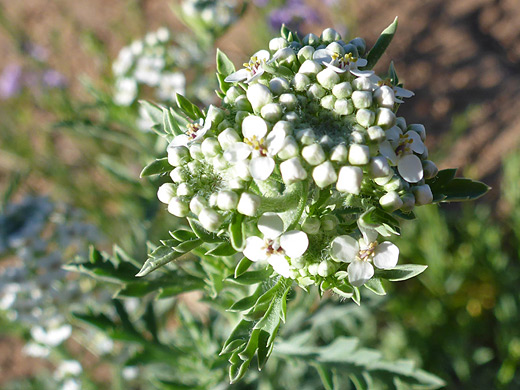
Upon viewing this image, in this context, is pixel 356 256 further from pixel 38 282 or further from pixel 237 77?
pixel 38 282

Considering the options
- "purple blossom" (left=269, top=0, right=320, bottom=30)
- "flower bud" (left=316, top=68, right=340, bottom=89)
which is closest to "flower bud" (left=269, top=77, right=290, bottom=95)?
"flower bud" (left=316, top=68, right=340, bottom=89)

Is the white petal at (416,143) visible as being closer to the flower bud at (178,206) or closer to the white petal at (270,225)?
the white petal at (270,225)

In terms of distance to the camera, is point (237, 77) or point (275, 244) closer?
point (275, 244)

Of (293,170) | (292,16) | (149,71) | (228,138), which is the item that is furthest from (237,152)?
(292,16)

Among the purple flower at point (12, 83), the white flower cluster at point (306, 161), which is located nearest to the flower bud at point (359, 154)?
the white flower cluster at point (306, 161)

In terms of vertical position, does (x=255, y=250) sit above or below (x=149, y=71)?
above

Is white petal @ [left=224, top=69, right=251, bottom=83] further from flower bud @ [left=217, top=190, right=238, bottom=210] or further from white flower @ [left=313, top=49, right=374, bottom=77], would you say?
flower bud @ [left=217, top=190, right=238, bottom=210]
